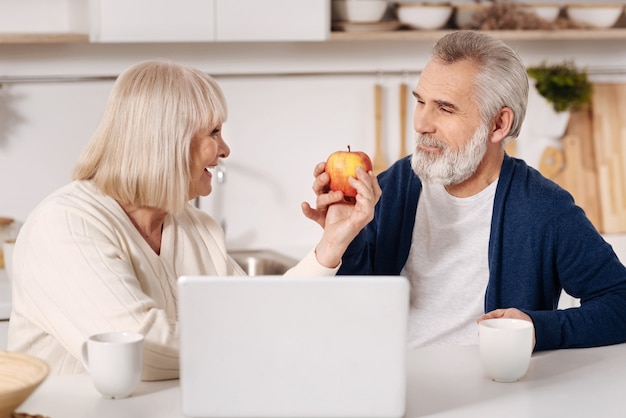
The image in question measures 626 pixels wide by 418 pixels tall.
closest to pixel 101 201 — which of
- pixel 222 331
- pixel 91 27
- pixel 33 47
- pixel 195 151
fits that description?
pixel 195 151

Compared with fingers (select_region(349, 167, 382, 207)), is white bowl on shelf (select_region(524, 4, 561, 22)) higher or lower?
higher

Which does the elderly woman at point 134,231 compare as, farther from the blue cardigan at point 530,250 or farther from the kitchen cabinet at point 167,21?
the kitchen cabinet at point 167,21

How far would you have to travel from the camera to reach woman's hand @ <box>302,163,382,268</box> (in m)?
1.87

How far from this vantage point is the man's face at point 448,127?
2158mm

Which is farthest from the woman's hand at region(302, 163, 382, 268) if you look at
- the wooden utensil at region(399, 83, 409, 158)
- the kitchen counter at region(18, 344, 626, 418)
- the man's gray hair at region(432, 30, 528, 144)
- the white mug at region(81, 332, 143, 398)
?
the wooden utensil at region(399, 83, 409, 158)

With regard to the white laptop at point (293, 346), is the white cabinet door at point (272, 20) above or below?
above

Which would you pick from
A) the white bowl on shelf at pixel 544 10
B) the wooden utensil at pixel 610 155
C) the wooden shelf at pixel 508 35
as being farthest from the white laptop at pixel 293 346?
the wooden utensil at pixel 610 155

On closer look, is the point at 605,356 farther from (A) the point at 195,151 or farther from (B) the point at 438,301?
(A) the point at 195,151

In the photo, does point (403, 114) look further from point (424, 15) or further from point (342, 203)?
point (342, 203)

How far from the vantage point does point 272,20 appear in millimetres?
2980

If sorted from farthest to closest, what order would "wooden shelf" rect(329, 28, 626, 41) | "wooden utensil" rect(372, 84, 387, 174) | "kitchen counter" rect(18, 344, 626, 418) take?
"wooden utensil" rect(372, 84, 387, 174) → "wooden shelf" rect(329, 28, 626, 41) → "kitchen counter" rect(18, 344, 626, 418)

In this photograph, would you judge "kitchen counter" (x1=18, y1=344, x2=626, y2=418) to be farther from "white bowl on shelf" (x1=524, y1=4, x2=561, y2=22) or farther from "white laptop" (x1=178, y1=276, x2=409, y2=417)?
"white bowl on shelf" (x1=524, y1=4, x2=561, y2=22)

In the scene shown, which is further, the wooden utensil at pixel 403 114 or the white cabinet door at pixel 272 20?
the wooden utensil at pixel 403 114

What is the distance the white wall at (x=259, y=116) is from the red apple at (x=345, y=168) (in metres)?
1.36
